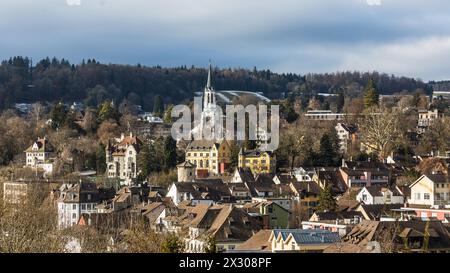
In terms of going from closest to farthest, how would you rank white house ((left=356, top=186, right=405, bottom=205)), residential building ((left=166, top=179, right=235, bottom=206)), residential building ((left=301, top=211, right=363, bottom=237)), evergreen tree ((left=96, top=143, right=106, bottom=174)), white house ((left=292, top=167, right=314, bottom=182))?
residential building ((left=301, top=211, right=363, bottom=237)) → white house ((left=356, top=186, right=405, bottom=205)) → residential building ((left=166, top=179, right=235, bottom=206)) → white house ((left=292, top=167, right=314, bottom=182)) → evergreen tree ((left=96, top=143, right=106, bottom=174))

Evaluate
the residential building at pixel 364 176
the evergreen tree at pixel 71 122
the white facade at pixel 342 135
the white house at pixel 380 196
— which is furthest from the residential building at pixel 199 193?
the evergreen tree at pixel 71 122

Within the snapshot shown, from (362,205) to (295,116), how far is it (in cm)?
1903

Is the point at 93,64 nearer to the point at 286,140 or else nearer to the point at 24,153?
the point at 24,153

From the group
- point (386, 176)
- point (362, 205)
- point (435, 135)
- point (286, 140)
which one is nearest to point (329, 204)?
point (362, 205)

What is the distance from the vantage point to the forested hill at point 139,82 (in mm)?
66250

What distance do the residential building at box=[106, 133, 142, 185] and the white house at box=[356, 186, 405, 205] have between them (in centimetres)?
1103

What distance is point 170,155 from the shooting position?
32219 millimetres

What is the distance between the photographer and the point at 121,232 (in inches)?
620

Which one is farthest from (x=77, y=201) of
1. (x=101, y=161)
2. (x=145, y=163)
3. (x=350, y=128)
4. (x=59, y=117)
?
(x=350, y=128)

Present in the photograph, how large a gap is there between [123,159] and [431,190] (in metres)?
14.6

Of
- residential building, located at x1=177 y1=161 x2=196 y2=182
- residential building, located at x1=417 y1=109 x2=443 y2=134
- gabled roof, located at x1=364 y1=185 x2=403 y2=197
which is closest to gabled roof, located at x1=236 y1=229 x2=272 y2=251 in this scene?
gabled roof, located at x1=364 y1=185 x2=403 y2=197

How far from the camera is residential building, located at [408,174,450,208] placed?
23.3 m

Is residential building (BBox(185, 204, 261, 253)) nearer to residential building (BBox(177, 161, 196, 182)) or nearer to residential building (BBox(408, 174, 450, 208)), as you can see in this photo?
residential building (BBox(408, 174, 450, 208))

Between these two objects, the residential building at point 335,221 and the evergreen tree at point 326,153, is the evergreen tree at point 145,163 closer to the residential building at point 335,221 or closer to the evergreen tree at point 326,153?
the evergreen tree at point 326,153
